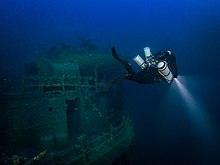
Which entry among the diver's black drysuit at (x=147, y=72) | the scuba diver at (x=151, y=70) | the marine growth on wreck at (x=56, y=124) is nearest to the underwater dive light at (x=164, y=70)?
Answer: the scuba diver at (x=151, y=70)

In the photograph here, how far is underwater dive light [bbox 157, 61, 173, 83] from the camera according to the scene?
740 centimetres

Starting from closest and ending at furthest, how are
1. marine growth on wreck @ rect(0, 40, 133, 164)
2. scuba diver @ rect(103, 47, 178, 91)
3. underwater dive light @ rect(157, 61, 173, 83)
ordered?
underwater dive light @ rect(157, 61, 173, 83)
scuba diver @ rect(103, 47, 178, 91)
marine growth on wreck @ rect(0, 40, 133, 164)

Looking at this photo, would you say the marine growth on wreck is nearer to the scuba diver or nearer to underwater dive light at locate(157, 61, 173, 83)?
the scuba diver

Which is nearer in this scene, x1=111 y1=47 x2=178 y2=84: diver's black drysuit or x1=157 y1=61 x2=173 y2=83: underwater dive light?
x1=157 y1=61 x2=173 y2=83: underwater dive light

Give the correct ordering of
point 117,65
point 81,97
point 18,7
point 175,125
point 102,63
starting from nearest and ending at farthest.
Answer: point 81,97, point 102,63, point 117,65, point 175,125, point 18,7

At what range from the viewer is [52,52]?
88.3 ft

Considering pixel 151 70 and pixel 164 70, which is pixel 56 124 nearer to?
pixel 151 70

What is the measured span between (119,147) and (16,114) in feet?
Result: 23.9

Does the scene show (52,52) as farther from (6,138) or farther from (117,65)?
(6,138)

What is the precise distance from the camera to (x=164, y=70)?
24.5 ft

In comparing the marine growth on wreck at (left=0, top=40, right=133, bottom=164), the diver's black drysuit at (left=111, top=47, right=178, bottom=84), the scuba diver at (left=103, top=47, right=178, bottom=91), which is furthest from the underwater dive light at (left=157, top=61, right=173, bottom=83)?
the marine growth on wreck at (left=0, top=40, right=133, bottom=164)

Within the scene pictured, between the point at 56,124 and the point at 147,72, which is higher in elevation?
the point at 147,72

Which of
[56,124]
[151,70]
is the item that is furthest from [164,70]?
[56,124]

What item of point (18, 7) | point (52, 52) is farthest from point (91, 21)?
point (52, 52)
